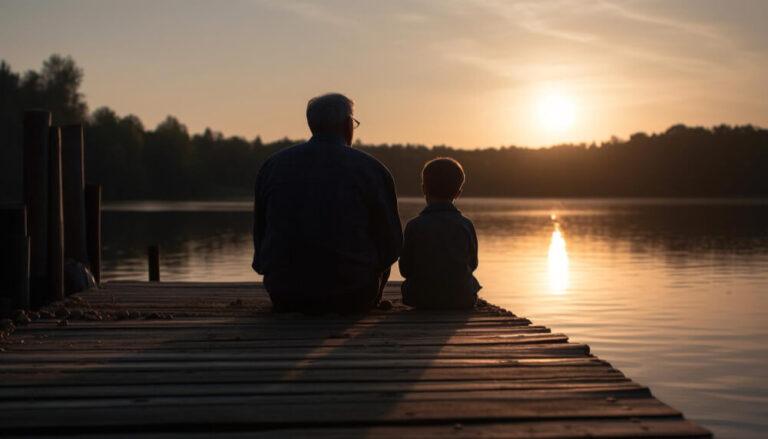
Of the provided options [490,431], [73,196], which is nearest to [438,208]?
[490,431]

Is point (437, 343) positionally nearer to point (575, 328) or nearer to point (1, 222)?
point (1, 222)

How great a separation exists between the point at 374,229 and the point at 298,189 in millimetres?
652

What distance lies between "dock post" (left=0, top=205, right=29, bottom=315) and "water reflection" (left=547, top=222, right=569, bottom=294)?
1250 cm

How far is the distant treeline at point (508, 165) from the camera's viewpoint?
10244 cm

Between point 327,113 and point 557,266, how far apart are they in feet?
62.4

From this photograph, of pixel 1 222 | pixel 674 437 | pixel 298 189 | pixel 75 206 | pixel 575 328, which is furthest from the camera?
pixel 575 328

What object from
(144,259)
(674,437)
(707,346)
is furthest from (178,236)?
(674,437)

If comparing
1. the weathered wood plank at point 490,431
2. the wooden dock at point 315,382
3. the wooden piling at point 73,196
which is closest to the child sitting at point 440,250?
the wooden dock at point 315,382

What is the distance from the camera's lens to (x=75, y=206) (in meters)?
11.1

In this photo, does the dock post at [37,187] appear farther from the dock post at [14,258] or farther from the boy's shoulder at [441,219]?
the boy's shoulder at [441,219]

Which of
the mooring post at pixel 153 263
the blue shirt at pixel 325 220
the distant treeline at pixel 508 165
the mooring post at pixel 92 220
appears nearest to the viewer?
the blue shirt at pixel 325 220

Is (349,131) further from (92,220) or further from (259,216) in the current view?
(92,220)

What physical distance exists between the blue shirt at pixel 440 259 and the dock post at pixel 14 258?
355cm

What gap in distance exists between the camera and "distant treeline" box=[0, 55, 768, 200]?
102438 mm
